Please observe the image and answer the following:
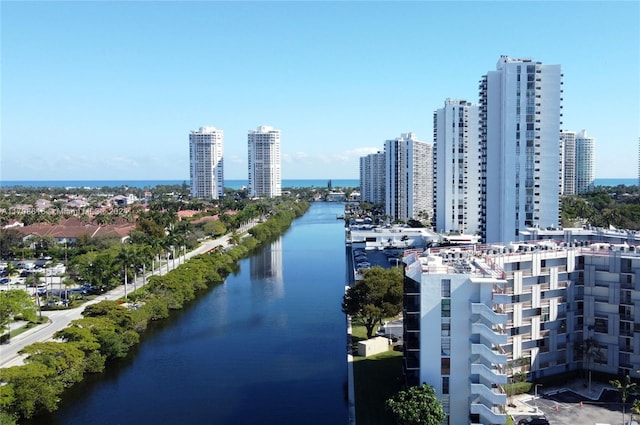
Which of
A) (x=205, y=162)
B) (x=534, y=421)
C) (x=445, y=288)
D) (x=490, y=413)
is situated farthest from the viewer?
(x=205, y=162)

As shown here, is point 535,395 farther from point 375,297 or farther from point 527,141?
point 527,141

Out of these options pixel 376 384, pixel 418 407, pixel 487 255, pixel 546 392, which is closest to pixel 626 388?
pixel 546 392

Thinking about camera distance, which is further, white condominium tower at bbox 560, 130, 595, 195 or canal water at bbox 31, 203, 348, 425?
white condominium tower at bbox 560, 130, 595, 195

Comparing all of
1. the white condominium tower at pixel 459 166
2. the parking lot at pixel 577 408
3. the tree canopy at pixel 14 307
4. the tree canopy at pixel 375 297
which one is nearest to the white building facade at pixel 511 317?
the parking lot at pixel 577 408

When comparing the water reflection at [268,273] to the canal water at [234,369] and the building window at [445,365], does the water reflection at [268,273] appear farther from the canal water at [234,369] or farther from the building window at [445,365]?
the building window at [445,365]

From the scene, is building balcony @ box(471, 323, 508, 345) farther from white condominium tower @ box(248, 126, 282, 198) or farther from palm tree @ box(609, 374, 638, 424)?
white condominium tower @ box(248, 126, 282, 198)

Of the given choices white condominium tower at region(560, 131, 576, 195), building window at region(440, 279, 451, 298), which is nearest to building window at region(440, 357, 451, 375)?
building window at region(440, 279, 451, 298)
